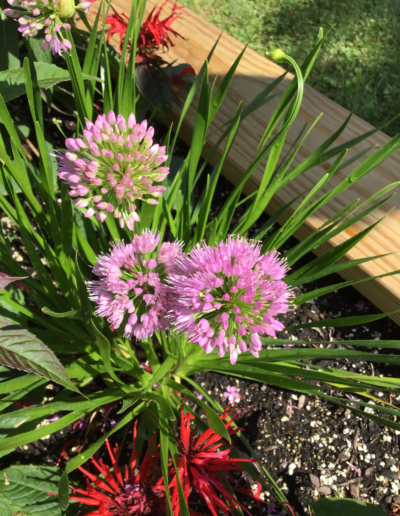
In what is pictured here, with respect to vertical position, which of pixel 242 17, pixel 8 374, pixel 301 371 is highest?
pixel 242 17

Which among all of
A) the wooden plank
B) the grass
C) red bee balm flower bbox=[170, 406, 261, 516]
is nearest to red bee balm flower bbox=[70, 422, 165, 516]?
red bee balm flower bbox=[170, 406, 261, 516]

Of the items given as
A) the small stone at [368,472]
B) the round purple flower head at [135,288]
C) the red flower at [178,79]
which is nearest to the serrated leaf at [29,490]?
the round purple flower head at [135,288]

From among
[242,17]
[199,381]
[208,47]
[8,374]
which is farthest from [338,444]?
[242,17]

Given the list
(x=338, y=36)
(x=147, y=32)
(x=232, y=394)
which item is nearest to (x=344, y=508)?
(x=232, y=394)

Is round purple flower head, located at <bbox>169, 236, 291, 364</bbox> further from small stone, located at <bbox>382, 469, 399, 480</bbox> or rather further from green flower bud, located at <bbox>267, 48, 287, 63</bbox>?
small stone, located at <bbox>382, 469, 399, 480</bbox>

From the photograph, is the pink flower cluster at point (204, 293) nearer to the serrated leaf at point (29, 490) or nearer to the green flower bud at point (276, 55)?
the green flower bud at point (276, 55)

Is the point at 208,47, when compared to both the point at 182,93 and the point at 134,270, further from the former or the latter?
the point at 134,270

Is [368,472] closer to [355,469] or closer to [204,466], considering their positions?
[355,469]

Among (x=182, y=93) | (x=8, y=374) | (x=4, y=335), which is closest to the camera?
(x=4, y=335)
